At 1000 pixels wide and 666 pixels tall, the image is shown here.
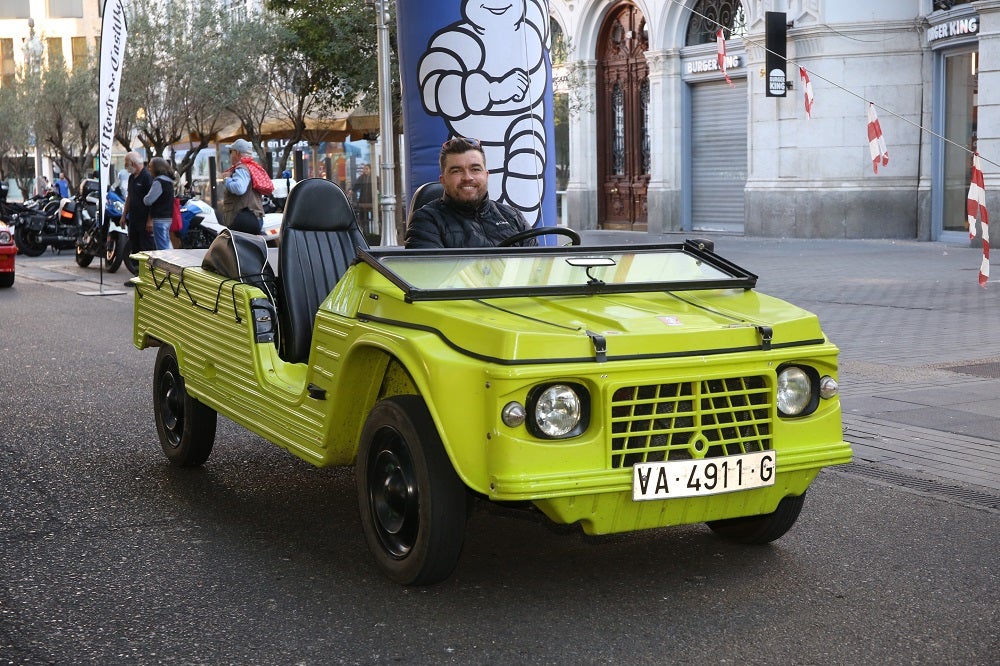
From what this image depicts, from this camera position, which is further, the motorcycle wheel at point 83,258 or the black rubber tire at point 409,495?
the motorcycle wheel at point 83,258

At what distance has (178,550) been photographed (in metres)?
5.09

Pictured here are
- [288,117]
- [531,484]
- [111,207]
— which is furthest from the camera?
[288,117]

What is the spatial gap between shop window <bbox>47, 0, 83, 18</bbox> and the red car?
66.5 metres

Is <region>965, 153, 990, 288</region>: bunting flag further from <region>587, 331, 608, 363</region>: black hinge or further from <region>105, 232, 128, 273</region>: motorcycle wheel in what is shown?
<region>105, 232, 128, 273</region>: motorcycle wheel

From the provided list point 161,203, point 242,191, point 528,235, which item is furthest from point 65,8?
point 528,235

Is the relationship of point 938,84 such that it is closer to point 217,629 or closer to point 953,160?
point 953,160

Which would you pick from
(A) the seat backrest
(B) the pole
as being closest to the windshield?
(A) the seat backrest

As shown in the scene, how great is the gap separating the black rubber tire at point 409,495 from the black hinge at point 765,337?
1.09 m

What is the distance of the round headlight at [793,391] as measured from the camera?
4539 millimetres

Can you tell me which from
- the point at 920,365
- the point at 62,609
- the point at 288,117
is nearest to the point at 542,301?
the point at 62,609

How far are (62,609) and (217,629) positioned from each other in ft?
1.93

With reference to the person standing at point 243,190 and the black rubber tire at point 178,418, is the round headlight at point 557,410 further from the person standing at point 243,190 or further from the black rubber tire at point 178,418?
the person standing at point 243,190

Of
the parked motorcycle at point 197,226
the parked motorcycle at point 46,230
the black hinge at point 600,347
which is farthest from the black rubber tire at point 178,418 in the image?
the parked motorcycle at point 46,230

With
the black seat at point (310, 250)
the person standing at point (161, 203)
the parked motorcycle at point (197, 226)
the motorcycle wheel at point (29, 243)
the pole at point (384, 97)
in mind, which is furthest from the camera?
the motorcycle wheel at point (29, 243)
